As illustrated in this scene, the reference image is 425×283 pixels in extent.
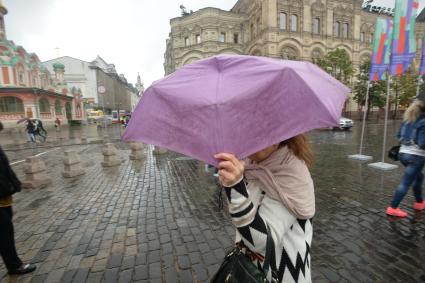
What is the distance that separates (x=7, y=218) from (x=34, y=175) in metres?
4.62

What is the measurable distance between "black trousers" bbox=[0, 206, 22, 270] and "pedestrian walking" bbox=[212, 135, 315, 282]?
2.96m

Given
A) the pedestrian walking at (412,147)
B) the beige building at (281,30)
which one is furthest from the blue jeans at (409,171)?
the beige building at (281,30)

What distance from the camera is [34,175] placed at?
6.78 meters

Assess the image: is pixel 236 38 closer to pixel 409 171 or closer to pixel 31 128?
pixel 31 128

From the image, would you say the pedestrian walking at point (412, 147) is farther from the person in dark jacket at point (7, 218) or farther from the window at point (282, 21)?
the window at point (282, 21)

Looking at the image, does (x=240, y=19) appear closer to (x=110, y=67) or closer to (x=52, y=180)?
(x=52, y=180)

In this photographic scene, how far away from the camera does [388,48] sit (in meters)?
8.05

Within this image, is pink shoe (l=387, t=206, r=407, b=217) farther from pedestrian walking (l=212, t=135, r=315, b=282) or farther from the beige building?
the beige building

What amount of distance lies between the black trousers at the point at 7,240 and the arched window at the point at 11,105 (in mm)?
33801

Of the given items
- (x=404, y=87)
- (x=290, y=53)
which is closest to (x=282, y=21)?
(x=290, y=53)

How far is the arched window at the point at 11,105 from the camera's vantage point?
28.6m

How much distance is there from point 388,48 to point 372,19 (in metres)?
46.4

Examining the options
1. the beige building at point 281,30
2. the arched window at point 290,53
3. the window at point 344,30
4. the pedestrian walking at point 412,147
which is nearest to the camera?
the pedestrian walking at point 412,147

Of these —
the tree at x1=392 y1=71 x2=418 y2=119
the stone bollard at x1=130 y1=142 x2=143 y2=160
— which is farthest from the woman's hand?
the tree at x1=392 y1=71 x2=418 y2=119
